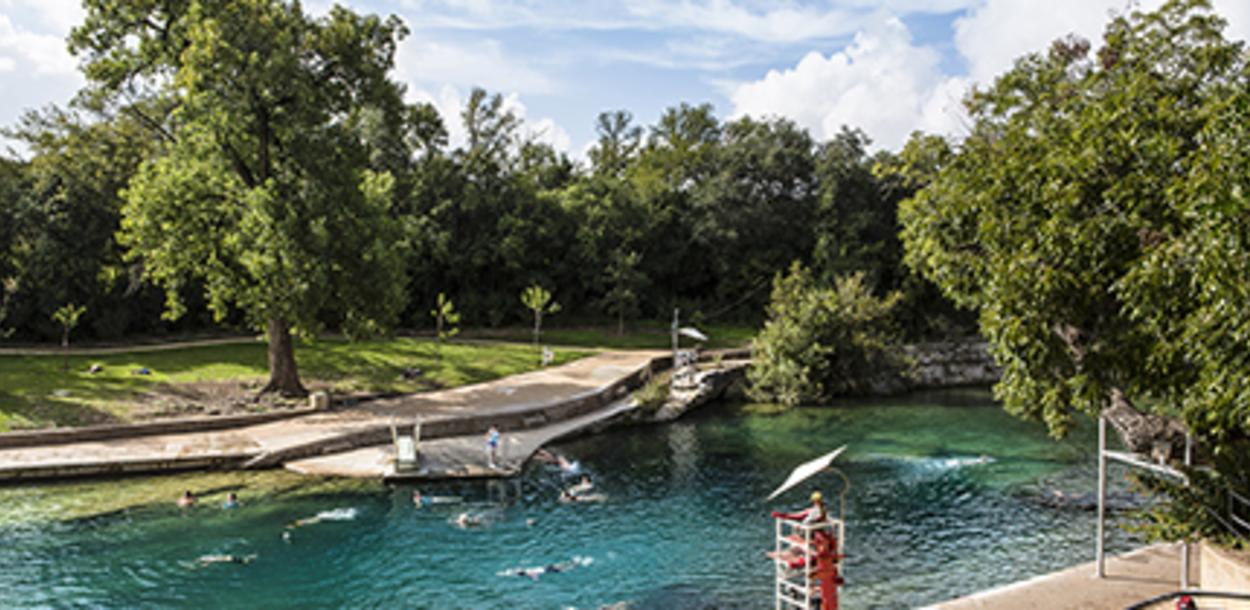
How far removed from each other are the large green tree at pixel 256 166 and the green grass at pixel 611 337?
1803 centimetres

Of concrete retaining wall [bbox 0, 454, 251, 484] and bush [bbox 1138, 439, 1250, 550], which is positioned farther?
concrete retaining wall [bbox 0, 454, 251, 484]

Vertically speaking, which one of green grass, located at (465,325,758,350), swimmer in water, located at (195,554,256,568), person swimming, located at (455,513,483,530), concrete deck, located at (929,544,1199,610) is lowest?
swimmer in water, located at (195,554,256,568)

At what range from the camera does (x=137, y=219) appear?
1092 inches

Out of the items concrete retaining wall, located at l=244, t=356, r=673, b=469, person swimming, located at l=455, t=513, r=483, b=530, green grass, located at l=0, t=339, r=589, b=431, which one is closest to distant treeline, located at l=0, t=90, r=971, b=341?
green grass, located at l=0, t=339, r=589, b=431

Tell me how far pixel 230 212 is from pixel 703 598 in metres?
21.0

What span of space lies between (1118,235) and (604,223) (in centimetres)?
4379

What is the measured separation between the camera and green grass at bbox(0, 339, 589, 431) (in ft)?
87.2

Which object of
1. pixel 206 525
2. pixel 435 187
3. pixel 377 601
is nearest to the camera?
pixel 377 601

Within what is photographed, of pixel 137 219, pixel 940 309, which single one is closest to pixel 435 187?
pixel 137 219

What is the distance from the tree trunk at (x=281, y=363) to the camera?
98.5ft

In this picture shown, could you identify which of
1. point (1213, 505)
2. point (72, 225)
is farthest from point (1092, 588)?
point (72, 225)

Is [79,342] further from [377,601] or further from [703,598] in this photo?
[703,598]

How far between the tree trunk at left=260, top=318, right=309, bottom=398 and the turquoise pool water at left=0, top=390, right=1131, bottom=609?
7518 millimetres

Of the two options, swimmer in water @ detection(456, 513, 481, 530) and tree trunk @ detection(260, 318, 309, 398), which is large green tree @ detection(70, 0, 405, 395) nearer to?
tree trunk @ detection(260, 318, 309, 398)
